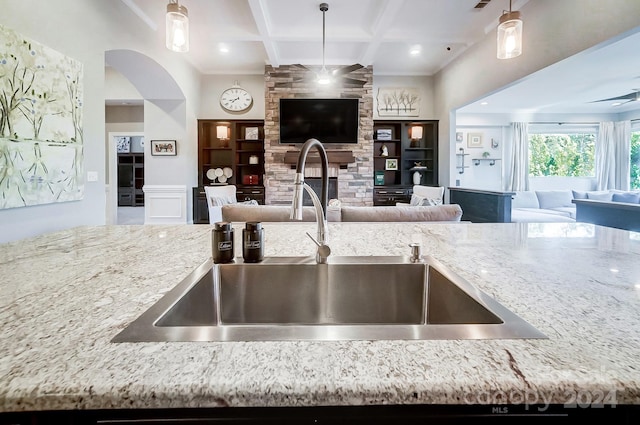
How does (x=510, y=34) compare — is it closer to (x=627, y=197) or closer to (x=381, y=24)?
(x=381, y=24)

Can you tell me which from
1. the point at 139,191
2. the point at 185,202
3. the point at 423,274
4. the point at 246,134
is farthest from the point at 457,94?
the point at 139,191

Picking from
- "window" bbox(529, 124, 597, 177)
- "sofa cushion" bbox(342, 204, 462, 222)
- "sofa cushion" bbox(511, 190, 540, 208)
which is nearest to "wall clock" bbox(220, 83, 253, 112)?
A: "sofa cushion" bbox(342, 204, 462, 222)

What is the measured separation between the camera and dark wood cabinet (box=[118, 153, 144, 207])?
37.1ft

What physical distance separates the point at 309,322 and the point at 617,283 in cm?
79

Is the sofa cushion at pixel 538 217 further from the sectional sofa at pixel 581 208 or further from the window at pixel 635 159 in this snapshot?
the window at pixel 635 159

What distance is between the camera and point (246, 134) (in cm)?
663

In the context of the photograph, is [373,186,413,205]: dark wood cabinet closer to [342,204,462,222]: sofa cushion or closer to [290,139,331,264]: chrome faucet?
[342,204,462,222]: sofa cushion

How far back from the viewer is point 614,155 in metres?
7.69

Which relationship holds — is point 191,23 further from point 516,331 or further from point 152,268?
point 516,331

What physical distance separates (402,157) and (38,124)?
5.67 metres

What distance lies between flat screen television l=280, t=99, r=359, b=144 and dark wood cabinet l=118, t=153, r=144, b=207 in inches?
292

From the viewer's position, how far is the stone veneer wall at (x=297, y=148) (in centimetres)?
617

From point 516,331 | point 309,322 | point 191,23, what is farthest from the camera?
point 191,23

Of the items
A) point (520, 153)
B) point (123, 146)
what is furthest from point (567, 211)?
point (123, 146)
